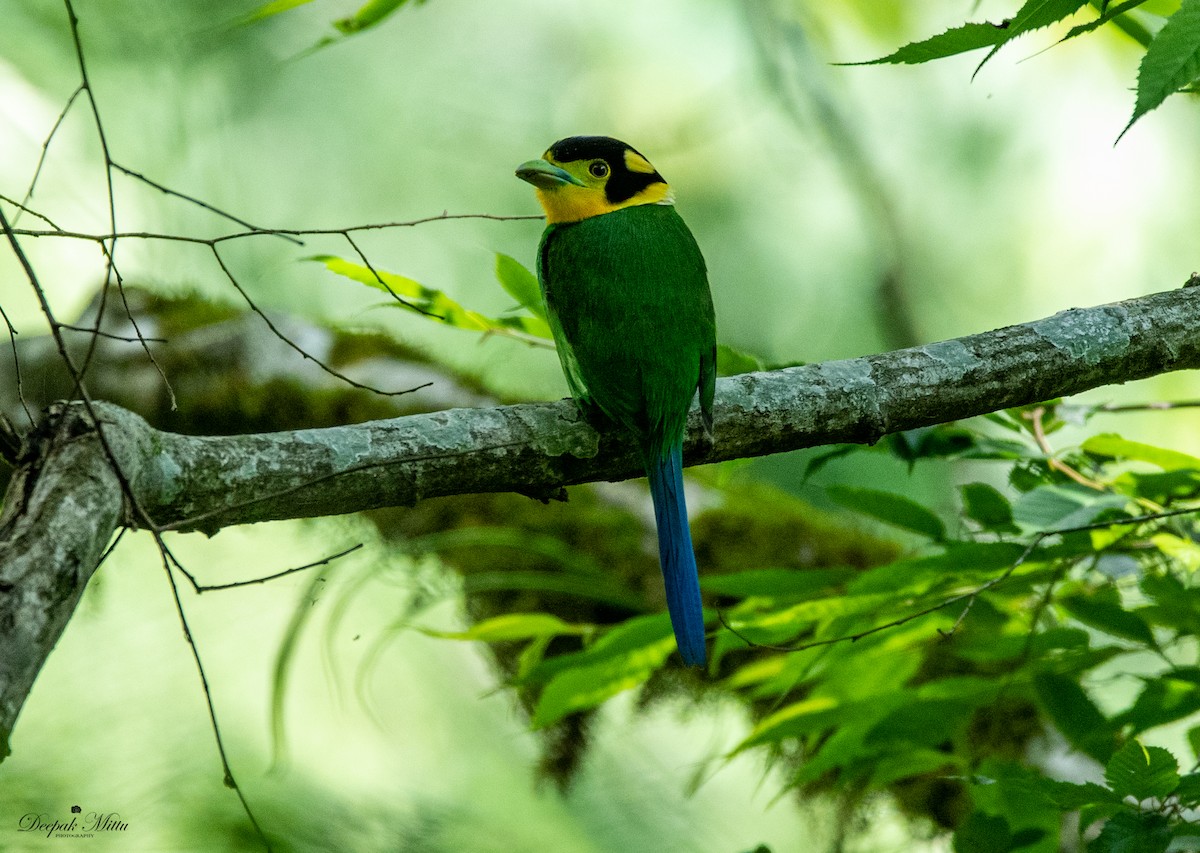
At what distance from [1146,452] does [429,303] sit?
4.83ft

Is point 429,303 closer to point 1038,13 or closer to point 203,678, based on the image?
point 203,678

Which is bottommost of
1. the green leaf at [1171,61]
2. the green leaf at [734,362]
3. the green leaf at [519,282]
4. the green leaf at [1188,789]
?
the green leaf at [1188,789]

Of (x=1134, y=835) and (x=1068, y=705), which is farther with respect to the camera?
(x=1068, y=705)

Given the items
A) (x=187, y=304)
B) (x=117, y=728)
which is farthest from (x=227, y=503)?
(x=187, y=304)

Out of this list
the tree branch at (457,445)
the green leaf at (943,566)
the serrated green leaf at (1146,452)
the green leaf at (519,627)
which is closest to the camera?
the tree branch at (457,445)

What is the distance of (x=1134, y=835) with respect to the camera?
1377 mm

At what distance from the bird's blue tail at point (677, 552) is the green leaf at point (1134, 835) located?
805 millimetres

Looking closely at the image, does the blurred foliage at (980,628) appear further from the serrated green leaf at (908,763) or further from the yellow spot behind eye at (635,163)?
the yellow spot behind eye at (635,163)

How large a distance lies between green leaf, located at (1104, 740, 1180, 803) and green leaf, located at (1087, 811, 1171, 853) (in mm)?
39

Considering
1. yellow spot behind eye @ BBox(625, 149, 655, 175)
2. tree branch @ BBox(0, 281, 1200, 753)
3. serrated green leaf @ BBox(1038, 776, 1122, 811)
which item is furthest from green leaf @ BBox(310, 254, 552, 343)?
serrated green leaf @ BBox(1038, 776, 1122, 811)

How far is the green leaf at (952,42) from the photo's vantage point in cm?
146

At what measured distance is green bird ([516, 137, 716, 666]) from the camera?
2098 millimetres

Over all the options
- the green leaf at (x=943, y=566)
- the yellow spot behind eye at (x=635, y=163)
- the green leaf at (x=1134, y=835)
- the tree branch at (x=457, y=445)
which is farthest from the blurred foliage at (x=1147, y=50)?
the yellow spot behind eye at (x=635, y=163)

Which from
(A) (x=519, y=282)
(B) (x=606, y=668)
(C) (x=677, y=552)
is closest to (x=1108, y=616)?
(C) (x=677, y=552)
